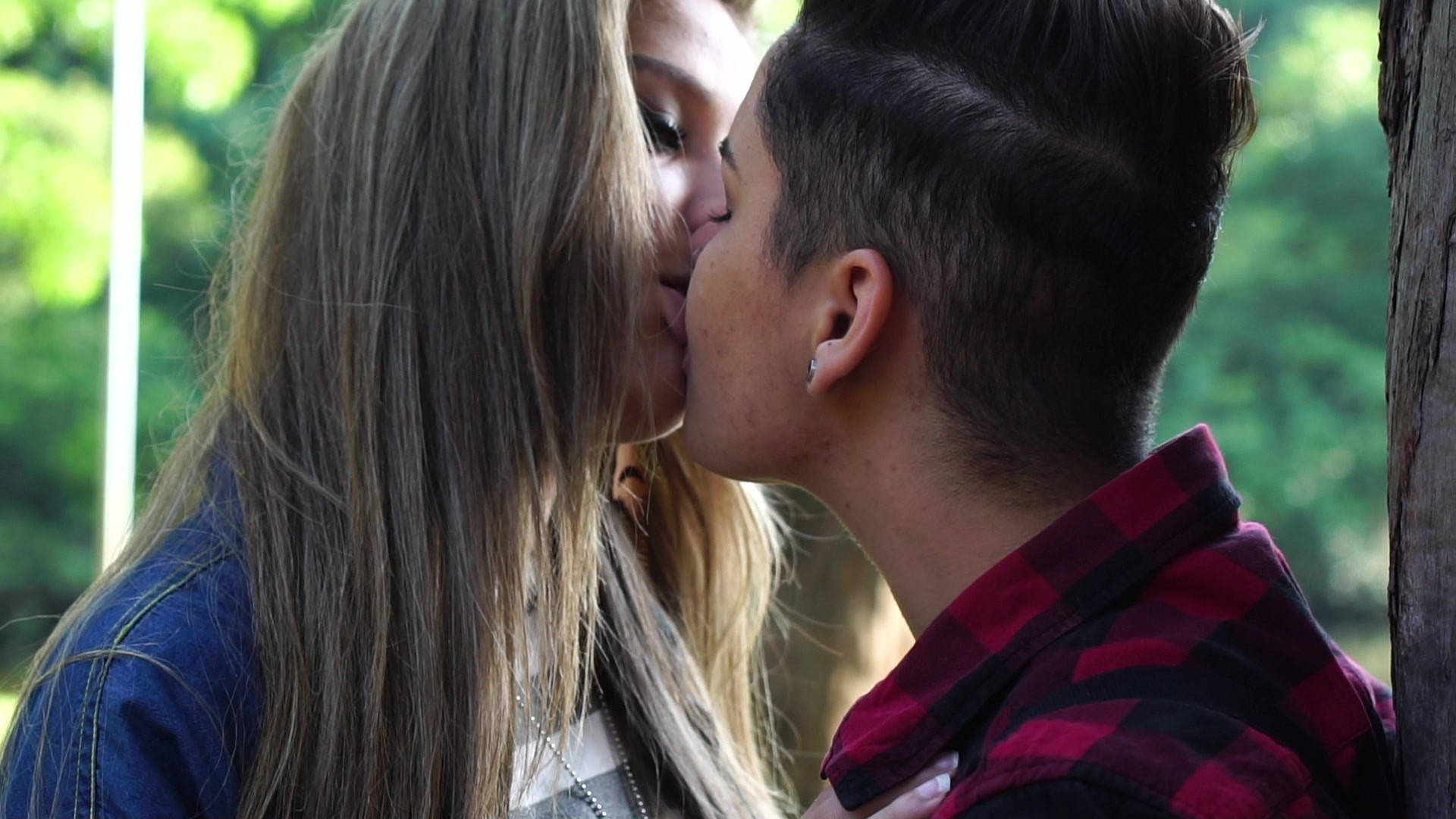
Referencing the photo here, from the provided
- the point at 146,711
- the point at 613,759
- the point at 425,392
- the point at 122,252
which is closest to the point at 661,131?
the point at 425,392

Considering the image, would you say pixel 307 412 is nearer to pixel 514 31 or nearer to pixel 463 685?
pixel 463 685

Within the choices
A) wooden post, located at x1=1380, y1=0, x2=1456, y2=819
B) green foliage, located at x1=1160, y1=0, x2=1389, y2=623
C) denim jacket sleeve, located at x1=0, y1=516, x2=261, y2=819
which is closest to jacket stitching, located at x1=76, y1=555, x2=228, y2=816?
denim jacket sleeve, located at x1=0, y1=516, x2=261, y2=819

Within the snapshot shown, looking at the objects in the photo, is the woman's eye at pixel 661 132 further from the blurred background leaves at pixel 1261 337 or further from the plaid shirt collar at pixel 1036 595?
the blurred background leaves at pixel 1261 337

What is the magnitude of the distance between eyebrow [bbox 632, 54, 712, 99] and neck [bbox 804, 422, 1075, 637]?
2.12 feet

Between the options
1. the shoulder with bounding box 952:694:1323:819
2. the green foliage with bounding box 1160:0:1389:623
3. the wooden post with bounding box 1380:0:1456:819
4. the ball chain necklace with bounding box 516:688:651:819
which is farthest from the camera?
the green foliage with bounding box 1160:0:1389:623

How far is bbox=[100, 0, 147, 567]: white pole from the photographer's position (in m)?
3.45

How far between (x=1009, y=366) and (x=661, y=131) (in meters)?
0.74

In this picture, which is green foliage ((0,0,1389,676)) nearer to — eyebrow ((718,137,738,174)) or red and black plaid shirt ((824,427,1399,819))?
eyebrow ((718,137,738,174))

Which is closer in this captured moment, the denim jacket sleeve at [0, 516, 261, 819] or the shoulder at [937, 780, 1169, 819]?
the shoulder at [937, 780, 1169, 819]

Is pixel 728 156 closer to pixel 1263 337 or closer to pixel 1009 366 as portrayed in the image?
pixel 1009 366

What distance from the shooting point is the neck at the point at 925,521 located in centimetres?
150

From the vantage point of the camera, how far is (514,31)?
1.84 m

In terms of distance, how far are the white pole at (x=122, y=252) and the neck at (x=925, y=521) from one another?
243 centimetres

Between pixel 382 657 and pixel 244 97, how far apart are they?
23.1ft
